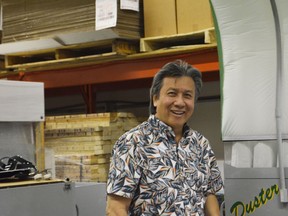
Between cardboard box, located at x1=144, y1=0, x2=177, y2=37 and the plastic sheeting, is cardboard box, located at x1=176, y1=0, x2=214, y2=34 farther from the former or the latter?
the plastic sheeting

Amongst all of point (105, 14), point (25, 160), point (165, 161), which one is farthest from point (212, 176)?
point (105, 14)

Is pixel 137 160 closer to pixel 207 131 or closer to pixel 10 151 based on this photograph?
pixel 10 151

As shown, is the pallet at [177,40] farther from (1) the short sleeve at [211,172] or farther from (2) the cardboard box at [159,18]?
(1) the short sleeve at [211,172]

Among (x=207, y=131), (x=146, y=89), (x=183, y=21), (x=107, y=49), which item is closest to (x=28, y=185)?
(x=183, y=21)

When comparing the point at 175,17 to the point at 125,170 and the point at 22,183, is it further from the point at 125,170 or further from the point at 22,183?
the point at 125,170

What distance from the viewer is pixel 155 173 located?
2891mm

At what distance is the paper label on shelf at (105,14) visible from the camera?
5.08 metres

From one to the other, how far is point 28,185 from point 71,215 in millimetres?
400

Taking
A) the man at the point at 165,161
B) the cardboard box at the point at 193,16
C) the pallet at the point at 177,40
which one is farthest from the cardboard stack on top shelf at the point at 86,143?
the man at the point at 165,161

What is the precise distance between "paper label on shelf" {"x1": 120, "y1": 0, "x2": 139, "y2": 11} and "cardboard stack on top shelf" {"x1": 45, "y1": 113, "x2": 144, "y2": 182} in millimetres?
1188

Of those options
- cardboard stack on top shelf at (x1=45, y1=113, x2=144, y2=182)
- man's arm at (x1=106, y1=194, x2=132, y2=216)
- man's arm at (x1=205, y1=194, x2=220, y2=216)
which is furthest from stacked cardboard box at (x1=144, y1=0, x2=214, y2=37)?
man's arm at (x1=106, y1=194, x2=132, y2=216)

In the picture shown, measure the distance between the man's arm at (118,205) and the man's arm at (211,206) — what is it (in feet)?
1.78

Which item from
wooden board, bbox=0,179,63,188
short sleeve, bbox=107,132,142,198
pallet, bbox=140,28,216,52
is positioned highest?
pallet, bbox=140,28,216,52

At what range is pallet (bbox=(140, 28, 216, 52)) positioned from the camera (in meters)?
4.84
